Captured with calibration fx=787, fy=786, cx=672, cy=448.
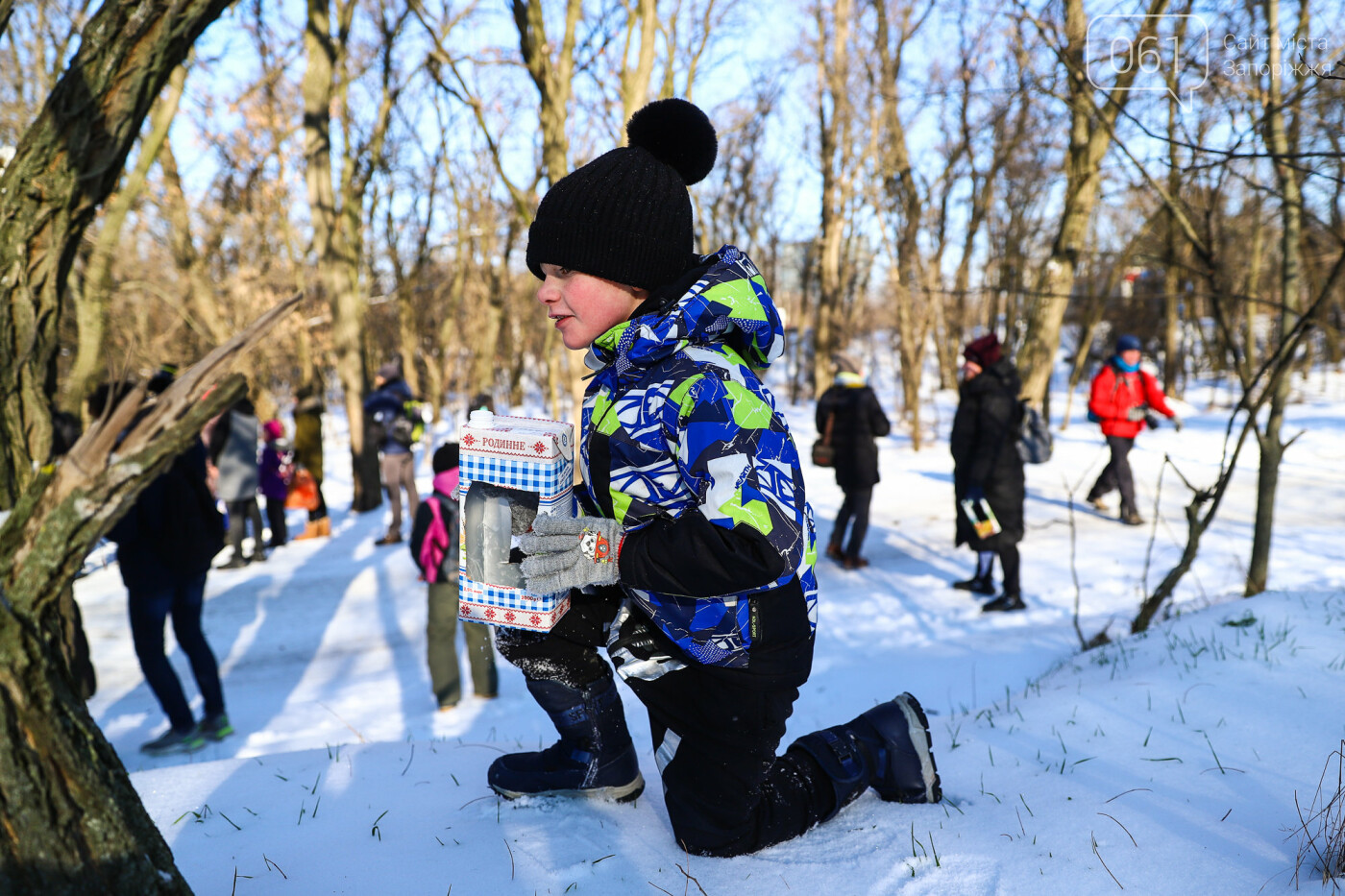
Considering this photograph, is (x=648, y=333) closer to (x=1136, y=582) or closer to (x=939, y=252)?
(x=1136, y=582)

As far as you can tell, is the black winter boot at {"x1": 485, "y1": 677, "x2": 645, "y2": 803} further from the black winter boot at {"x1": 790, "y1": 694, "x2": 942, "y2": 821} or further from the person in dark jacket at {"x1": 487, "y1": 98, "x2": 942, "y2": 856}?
the black winter boot at {"x1": 790, "y1": 694, "x2": 942, "y2": 821}

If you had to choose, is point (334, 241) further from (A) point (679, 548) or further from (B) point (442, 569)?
(A) point (679, 548)

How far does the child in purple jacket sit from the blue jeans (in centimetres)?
453

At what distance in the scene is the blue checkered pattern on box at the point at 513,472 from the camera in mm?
1766

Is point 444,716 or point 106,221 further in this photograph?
point 106,221

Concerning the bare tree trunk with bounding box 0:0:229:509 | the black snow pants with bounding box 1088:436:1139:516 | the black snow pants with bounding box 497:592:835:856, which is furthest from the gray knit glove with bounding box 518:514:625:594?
the black snow pants with bounding box 1088:436:1139:516

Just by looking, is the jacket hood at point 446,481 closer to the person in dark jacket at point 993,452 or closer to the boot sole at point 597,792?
the boot sole at point 597,792

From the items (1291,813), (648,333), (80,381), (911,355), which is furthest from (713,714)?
(911,355)

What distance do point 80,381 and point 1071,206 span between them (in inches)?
454

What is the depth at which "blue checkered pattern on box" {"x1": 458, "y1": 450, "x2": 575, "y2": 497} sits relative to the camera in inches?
69.5

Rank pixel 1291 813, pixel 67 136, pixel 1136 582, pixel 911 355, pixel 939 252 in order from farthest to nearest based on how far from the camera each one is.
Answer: pixel 939 252 < pixel 911 355 < pixel 1136 582 < pixel 67 136 < pixel 1291 813

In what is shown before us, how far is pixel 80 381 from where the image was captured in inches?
321

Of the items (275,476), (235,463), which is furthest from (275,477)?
(235,463)

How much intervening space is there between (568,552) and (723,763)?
0.67 m
